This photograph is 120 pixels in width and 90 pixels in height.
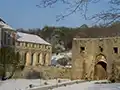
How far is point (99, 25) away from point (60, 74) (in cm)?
3452

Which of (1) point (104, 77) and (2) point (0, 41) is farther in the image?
(2) point (0, 41)

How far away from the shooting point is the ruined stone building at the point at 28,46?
5340cm

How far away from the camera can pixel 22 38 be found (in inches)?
2373

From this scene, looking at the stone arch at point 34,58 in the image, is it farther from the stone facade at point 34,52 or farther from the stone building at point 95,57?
the stone building at point 95,57

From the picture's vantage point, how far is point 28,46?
6100cm

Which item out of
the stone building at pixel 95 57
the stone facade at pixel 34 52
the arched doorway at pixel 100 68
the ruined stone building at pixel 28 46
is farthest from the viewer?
the stone facade at pixel 34 52

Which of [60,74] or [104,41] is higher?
[104,41]

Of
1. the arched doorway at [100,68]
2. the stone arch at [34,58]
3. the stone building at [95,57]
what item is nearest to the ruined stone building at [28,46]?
the stone arch at [34,58]

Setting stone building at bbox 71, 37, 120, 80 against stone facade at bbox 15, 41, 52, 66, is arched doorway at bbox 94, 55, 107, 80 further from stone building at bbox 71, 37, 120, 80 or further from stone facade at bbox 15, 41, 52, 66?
stone facade at bbox 15, 41, 52, 66

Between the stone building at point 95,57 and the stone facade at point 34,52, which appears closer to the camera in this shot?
the stone building at point 95,57

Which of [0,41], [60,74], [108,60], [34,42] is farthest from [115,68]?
[34,42]

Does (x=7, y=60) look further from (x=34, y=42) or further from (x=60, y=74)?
(x=34, y=42)

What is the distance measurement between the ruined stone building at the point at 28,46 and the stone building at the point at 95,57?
754 inches

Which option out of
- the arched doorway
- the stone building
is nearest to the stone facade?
the stone building
